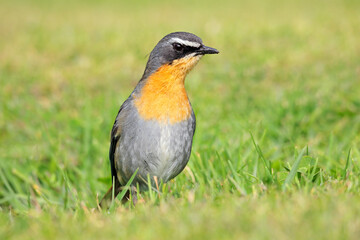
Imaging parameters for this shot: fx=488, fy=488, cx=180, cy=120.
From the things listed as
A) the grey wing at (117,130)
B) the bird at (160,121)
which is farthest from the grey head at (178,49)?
the grey wing at (117,130)

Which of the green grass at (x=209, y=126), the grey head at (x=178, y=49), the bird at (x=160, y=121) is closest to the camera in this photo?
the green grass at (x=209, y=126)

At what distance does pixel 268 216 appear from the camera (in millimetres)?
2387

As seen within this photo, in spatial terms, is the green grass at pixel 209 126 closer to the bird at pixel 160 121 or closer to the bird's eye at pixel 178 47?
the bird at pixel 160 121

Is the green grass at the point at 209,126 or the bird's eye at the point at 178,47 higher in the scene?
the bird's eye at the point at 178,47

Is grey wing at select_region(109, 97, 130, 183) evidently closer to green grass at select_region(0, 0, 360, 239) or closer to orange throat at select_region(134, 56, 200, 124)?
orange throat at select_region(134, 56, 200, 124)

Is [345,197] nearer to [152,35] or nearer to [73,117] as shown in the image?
[73,117]

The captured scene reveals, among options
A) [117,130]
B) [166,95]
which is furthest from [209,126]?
[166,95]

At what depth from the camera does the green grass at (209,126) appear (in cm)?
249

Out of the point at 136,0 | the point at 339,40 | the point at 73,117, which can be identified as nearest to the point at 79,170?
the point at 73,117

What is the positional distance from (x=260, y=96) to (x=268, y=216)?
15.5 ft

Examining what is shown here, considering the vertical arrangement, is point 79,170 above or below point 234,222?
below

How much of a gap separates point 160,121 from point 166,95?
225 mm

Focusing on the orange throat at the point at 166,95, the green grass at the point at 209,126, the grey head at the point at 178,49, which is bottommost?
the green grass at the point at 209,126

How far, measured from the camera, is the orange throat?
393 cm
